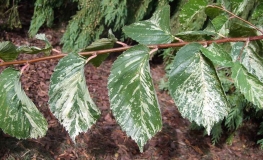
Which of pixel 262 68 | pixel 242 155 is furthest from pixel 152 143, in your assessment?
pixel 262 68

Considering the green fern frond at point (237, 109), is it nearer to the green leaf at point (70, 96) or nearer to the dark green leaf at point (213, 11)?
the dark green leaf at point (213, 11)

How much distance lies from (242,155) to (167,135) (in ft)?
2.12

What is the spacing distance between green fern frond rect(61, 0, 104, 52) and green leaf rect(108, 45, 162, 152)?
248 centimetres

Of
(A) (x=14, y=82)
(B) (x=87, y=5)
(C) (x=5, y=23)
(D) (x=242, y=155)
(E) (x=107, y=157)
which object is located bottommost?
(D) (x=242, y=155)

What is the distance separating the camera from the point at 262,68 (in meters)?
0.50

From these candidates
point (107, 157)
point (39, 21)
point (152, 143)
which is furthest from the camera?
point (39, 21)

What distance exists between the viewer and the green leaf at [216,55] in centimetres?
39

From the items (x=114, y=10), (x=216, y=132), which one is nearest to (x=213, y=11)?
(x=216, y=132)

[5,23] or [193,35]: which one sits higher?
[193,35]

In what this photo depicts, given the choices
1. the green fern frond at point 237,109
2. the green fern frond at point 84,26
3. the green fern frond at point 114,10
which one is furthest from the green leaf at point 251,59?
the green fern frond at point 84,26

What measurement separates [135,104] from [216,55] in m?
0.13

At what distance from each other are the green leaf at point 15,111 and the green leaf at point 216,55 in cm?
30

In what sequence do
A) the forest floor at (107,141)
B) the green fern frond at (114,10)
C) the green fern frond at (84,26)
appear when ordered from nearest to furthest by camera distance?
the forest floor at (107,141)
the green fern frond at (114,10)
the green fern frond at (84,26)

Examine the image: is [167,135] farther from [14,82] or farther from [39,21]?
[14,82]
